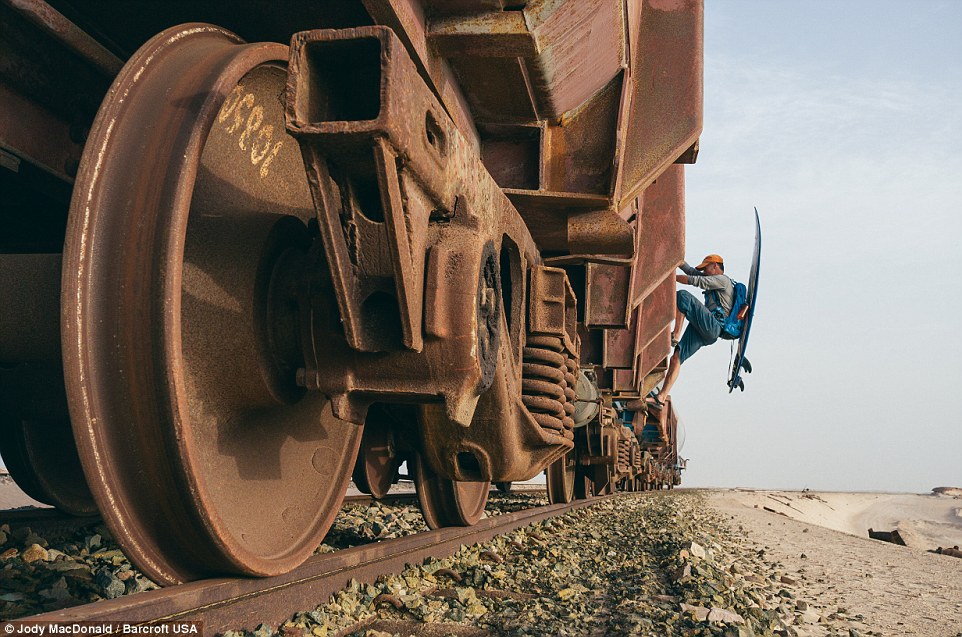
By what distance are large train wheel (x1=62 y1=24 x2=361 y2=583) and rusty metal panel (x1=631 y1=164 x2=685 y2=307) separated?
4.37 metres

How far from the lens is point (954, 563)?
5.67 meters

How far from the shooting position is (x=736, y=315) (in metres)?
8.78

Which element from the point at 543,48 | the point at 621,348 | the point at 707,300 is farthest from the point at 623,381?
the point at 543,48

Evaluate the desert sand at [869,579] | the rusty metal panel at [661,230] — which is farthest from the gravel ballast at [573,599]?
the rusty metal panel at [661,230]

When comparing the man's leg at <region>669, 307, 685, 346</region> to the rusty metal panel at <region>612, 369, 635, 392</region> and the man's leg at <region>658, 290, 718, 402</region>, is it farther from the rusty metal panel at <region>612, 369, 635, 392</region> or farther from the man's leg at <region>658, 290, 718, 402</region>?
the rusty metal panel at <region>612, 369, 635, 392</region>

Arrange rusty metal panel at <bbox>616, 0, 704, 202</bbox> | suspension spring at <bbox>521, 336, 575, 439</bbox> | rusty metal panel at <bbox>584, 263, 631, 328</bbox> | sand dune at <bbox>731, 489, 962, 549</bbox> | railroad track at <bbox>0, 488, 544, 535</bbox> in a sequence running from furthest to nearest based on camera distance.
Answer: sand dune at <bbox>731, 489, 962, 549</bbox> < rusty metal panel at <bbox>584, 263, 631, 328</bbox> < rusty metal panel at <bbox>616, 0, 704, 202</bbox> < railroad track at <bbox>0, 488, 544, 535</bbox> < suspension spring at <bbox>521, 336, 575, 439</bbox>

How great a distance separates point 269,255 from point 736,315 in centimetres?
770

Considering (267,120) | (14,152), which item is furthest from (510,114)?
(14,152)

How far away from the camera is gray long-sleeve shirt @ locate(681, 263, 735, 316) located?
8.73 meters

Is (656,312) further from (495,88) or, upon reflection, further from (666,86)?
(495,88)

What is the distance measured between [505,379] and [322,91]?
3.89 feet

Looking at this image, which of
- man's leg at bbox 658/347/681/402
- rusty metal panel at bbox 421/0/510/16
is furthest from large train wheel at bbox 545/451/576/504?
rusty metal panel at bbox 421/0/510/16

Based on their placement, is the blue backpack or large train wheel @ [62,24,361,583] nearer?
large train wheel @ [62,24,361,583]

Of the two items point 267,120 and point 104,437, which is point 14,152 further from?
point 104,437
